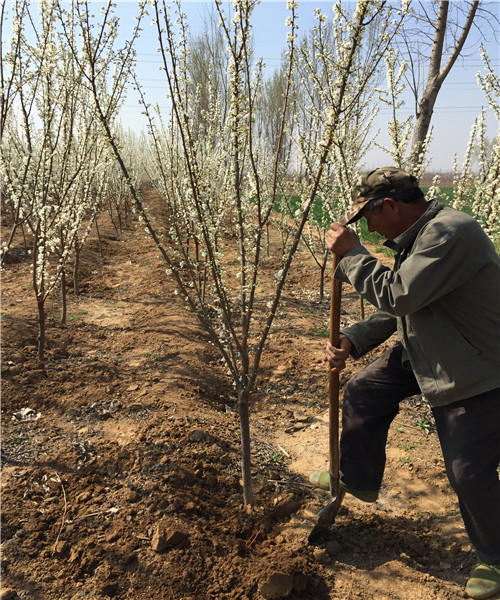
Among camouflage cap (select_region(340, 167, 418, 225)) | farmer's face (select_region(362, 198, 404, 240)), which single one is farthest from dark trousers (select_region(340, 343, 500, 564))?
camouflage cap (select_region(340, 167, 418, 225))

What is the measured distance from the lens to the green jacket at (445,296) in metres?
1.74

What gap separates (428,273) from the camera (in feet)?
5.66

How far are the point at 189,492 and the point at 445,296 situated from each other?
1.84 metres

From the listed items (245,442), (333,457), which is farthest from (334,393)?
(245,442)

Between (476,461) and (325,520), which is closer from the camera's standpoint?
(476,461)

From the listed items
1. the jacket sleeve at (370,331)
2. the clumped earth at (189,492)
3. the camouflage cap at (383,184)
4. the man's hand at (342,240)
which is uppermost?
the camouflage cap at (383,184)

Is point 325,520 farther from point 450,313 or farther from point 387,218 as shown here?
point 387,218

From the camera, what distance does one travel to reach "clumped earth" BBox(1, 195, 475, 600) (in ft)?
6.73

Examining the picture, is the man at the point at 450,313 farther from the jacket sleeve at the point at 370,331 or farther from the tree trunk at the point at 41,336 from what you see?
the tree trunk at the point at 41,336

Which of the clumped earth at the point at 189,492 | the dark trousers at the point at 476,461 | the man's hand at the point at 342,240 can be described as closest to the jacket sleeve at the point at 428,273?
the man's hand at the point at 342,240

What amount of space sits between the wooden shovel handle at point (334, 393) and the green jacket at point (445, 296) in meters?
0.19

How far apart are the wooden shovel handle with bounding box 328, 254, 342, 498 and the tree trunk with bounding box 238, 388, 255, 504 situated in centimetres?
48

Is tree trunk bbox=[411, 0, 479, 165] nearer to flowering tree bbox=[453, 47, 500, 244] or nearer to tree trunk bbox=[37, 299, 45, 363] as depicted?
flowering tree bbox=[453, 47, 500, 244]

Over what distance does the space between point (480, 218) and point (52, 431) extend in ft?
12.2
